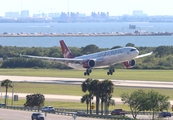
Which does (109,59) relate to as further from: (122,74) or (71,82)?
(122,74)

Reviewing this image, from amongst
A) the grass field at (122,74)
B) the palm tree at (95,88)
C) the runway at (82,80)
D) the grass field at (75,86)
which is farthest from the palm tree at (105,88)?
the grass field at (122,74)

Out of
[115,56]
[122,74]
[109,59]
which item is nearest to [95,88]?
[115,56]

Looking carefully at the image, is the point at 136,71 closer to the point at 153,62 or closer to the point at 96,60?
the point at 153,62

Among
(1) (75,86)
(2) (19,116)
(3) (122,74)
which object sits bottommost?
(2) (19,116)

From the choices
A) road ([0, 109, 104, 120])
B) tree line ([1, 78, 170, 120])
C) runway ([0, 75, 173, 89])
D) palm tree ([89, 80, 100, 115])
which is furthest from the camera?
runway ([0, 75, 173, 89])

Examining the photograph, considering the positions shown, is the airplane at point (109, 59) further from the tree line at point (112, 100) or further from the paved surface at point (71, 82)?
the tree line at point (112, 100)

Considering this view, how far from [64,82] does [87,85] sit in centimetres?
3812

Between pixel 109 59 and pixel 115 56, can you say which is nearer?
pixel 115 56

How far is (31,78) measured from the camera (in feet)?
462

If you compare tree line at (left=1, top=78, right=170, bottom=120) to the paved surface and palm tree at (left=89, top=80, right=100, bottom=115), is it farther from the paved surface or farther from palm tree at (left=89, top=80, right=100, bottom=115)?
the paved surface

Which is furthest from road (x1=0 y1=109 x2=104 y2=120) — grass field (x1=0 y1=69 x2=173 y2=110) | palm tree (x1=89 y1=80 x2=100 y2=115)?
grass field (x1=0 y1=69 x2=173 y2=110)

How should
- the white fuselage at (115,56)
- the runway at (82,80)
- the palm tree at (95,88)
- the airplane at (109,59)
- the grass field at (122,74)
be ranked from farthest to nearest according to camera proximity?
1. the grass field at (122,74)
2. the airplane at (109,59)
3. the white fuselage at (115,56)
4. the runway at (82,80)
5. the palm tree at (95,88)

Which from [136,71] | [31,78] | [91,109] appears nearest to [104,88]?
[91,109]

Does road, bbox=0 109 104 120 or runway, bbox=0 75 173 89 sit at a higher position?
runway, bbox=0 75 173 89
